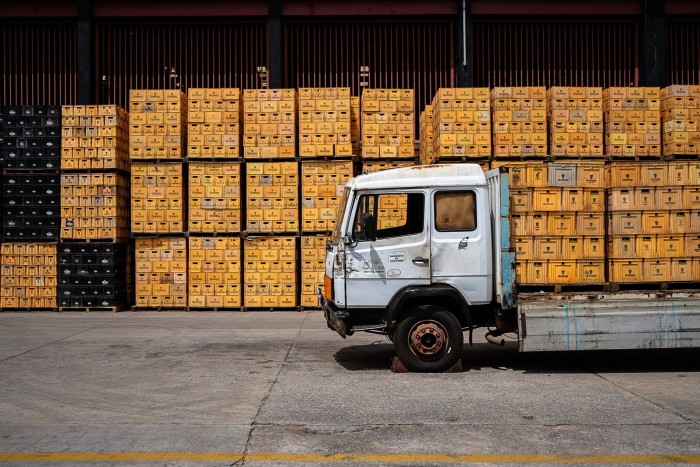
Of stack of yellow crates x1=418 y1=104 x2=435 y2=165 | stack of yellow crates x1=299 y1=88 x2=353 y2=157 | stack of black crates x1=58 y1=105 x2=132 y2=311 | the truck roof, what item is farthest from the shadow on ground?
stack of black crates x1=58 y1=105 x2=132 y2=311

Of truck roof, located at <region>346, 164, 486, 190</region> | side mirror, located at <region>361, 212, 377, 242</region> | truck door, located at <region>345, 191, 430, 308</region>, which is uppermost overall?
truck roof, located at <region>346, 164, 486, 190</region>

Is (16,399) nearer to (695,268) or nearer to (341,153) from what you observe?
(695,268)

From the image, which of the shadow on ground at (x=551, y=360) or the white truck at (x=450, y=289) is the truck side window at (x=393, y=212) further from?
the shadow on ground at (x=551, y=360)

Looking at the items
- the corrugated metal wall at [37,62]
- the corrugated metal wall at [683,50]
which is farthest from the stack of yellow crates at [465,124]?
the corrugated metal wall at [37,62]

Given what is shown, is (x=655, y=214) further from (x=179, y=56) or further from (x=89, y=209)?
(x=179, y=56)

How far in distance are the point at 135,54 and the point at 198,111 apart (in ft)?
17.6

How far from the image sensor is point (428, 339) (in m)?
8.66

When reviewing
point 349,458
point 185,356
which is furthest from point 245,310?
point 349,458

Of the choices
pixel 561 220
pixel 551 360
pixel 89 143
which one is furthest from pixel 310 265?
pixel 561 220

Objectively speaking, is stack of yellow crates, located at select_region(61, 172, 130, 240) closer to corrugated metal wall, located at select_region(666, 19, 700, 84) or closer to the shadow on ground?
the shadow on ground

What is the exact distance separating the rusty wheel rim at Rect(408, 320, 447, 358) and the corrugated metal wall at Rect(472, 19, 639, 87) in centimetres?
1318

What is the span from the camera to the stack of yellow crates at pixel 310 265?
53.3 feet

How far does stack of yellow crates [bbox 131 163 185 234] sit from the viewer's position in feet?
53.7

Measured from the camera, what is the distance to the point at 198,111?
1625 centimetres
